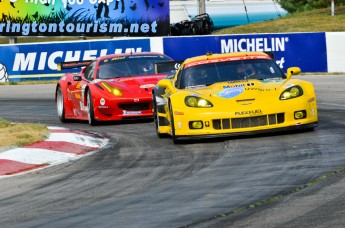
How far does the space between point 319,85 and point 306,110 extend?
1066 cm

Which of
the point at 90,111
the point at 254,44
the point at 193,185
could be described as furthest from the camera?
the point at 254,44

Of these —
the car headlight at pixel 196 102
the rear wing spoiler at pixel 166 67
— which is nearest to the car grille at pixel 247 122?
the car headlight at pixel 196 102

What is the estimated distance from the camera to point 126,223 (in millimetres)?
7191

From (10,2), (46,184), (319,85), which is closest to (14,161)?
(46,184)

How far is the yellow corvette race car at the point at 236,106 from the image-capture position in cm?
1240

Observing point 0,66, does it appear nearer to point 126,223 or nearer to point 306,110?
point 306,110

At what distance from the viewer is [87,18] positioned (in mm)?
37688

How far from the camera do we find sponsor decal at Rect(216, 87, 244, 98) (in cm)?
1264

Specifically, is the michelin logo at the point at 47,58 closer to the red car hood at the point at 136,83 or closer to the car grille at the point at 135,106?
the red car hood at the point at 136,83

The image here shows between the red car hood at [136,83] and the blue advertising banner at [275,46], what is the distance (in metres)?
12.2

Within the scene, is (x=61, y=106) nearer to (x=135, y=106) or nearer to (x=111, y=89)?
(x=111, y=89)

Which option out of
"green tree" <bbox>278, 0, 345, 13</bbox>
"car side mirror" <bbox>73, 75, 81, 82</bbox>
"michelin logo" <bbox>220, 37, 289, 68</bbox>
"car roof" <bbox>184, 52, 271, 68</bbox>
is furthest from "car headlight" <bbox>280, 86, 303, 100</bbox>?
"green tree" <bbox>278, 0, 345, 13</bbox>

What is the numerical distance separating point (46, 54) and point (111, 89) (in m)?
13.7

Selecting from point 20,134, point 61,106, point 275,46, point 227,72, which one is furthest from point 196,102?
point 275,46
